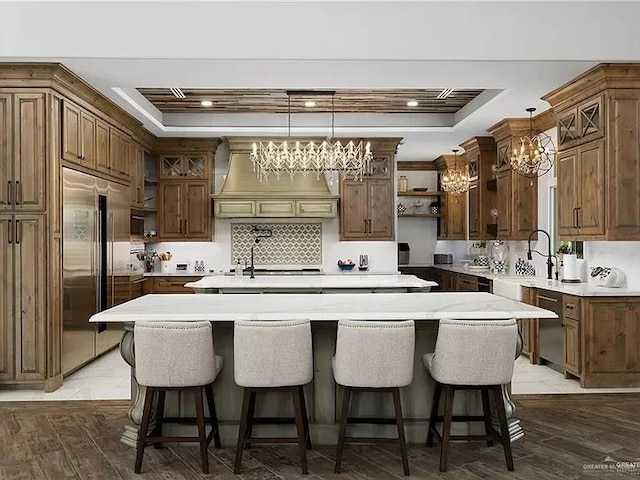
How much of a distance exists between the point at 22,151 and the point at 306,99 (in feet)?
11.0

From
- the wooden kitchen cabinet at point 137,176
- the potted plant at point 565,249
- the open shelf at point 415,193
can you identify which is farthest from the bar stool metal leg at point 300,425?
the open shelf at point 415,193

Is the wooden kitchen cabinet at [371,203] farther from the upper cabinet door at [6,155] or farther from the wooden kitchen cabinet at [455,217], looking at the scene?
the upper cabinet door at [6,155]

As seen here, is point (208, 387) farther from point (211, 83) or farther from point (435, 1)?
point (435, 1)

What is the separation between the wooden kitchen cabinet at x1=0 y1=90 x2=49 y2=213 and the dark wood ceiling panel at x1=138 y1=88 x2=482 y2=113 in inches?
69.5

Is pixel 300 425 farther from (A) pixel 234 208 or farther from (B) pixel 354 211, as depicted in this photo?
(B) pixel 354 211

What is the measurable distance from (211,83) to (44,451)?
3427 mm

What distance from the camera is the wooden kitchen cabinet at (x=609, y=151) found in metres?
4.78

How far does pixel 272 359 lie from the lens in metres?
3.06

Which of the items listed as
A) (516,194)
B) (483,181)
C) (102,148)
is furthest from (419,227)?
(102,148)

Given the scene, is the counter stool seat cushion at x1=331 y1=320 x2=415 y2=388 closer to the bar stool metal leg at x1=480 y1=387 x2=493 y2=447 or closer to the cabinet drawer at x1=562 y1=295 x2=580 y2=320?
the bar stool metal leg at x1=480 y1=387 x2=493 y2=447

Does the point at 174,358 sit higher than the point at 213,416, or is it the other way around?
the point at 174,358

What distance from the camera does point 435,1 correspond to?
457cm

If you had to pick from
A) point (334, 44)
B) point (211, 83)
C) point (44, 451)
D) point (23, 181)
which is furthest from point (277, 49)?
point (44, 451)

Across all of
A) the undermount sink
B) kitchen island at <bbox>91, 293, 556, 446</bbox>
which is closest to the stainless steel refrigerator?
kitchen island at <bbox>91, 293, 556, 446</bbox>
